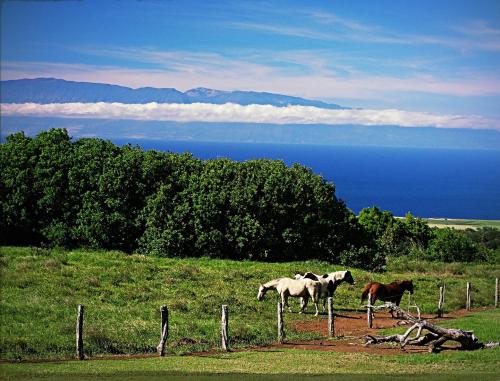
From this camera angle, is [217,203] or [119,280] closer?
[119,280]

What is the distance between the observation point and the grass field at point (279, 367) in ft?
53.1

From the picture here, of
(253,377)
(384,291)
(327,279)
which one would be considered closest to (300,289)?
(327,279)

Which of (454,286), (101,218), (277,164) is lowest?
(454,286)

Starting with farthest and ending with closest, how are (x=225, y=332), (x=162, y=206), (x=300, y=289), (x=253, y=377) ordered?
(x=162, y=206) → (x=300, y=289) → (x=225, y=332) → (x=253, y=377)

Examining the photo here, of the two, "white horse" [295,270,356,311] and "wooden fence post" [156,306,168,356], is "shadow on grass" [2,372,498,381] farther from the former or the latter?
"white horse" [295,270,356,311]

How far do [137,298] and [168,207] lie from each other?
830 inches

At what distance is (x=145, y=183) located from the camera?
51.0 m

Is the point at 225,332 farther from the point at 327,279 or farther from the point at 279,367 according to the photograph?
the point at 327,279

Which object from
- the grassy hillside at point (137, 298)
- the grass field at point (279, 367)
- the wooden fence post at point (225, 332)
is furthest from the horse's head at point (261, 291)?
the wooden fence post at point (225, 332)

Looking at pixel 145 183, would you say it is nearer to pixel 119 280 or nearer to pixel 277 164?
pixel 277 164

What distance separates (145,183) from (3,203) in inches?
440

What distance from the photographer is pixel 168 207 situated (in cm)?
4947

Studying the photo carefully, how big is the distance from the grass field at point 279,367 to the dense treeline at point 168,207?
28.3 m

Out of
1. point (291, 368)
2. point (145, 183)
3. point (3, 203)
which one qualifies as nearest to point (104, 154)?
point (145, 183)
